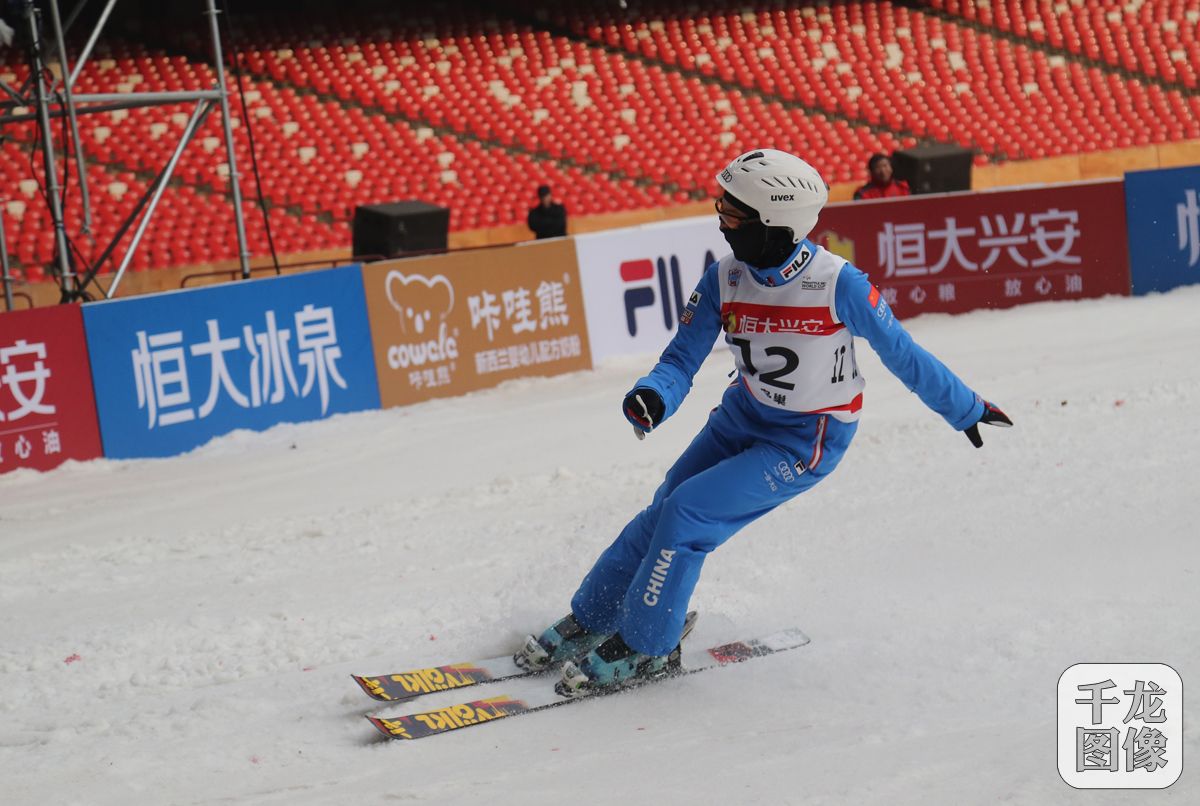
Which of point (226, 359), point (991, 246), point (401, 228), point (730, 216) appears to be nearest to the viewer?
point (730, 216)

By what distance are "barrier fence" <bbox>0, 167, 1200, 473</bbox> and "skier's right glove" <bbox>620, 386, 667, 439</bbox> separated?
617 centimetres

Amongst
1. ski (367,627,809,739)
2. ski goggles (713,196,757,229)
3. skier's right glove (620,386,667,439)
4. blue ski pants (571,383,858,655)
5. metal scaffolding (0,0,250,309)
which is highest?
metal scaffolding (0,0,250,309)

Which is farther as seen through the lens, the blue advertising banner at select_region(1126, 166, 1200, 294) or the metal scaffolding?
the blue advertising banner at select_region(1126, 166, 1200, 294)

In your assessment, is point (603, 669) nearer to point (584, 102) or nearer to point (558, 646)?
point (558, 646)

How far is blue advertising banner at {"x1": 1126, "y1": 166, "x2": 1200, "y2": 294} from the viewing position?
1312 centimetres

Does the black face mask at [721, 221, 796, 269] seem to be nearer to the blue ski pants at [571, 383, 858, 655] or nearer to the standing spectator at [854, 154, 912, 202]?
the blue ski pants at [571, 383, 858, 655]

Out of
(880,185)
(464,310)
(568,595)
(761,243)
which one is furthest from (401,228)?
(761,243)

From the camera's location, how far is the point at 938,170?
48.5ft

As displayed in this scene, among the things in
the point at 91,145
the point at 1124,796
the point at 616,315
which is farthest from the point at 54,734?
the point at 91,145

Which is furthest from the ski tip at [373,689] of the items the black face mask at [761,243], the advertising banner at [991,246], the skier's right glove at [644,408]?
the advertising banner at [991,246]

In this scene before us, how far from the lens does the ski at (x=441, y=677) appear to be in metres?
4.75

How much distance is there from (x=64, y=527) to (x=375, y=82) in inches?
603

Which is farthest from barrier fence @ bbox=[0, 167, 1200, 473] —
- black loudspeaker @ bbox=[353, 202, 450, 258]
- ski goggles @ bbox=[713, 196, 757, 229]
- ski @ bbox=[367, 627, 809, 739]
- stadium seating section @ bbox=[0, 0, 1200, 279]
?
stadium seating section @ bbox=[0, 0, 1200, 279]

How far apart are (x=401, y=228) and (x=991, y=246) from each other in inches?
227
